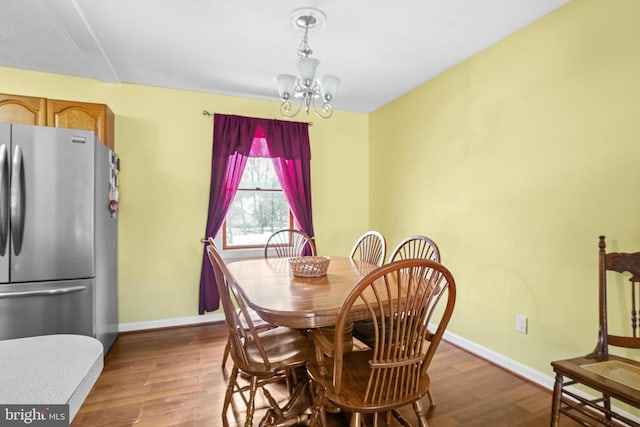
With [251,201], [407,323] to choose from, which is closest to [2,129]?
[251,201]

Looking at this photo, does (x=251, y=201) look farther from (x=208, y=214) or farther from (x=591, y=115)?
(x=591, y=115)

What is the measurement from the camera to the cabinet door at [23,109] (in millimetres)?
2590

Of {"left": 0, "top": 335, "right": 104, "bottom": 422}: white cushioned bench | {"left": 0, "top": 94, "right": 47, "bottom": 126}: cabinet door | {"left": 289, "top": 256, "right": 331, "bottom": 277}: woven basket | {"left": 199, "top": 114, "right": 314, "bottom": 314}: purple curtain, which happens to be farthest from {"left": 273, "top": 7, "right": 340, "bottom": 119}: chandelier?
{"left": 0, "top": 94, "right": 47, "bottom": 126}: cabinet door

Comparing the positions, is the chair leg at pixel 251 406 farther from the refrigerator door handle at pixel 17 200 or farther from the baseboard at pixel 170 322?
the baseboard at pixel 170 322

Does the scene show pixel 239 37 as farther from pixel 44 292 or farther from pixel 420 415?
pixel 420 415

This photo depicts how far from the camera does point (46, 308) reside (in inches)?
85.0

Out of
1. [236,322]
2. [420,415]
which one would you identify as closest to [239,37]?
[236,322]

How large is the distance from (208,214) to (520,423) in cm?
300

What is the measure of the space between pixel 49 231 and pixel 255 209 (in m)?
1.85

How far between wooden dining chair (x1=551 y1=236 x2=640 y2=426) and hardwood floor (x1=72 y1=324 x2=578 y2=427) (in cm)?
35

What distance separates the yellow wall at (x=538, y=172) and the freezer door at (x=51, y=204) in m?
2.91

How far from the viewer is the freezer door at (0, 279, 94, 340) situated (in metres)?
2.08

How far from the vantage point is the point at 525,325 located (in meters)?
2.24

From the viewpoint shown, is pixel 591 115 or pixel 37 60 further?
pixel 37 60
